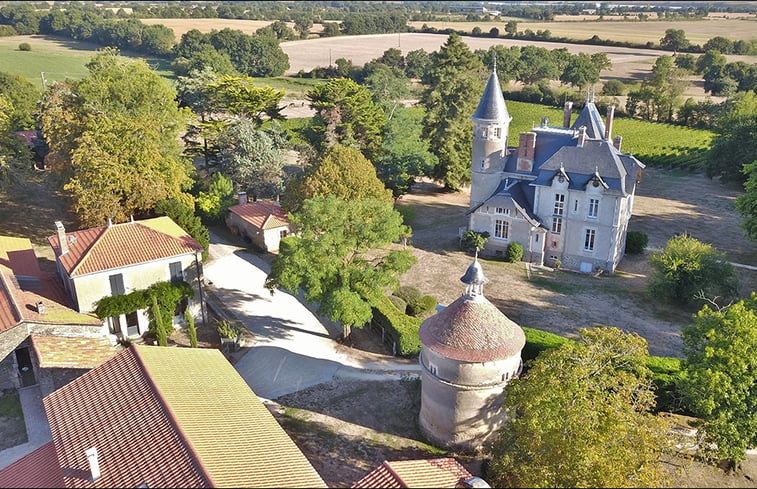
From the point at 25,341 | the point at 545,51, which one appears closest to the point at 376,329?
the point at 25,341

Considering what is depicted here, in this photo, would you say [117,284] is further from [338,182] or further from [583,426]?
[583,426]

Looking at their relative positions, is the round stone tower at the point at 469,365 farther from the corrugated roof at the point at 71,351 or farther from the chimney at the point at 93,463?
the corrugated roof at the point at 71,351

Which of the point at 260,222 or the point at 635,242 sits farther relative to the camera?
the point at 260,222

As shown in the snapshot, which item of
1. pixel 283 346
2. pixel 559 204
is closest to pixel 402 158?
pixel 559 204

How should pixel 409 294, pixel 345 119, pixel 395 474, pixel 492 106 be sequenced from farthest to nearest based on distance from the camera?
pixel 345 119
pixel 492 106
pixel 409 294
pixel 395 474

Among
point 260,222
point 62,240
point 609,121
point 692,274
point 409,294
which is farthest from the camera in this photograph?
point 609,121

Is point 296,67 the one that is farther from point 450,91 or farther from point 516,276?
point 516,276
